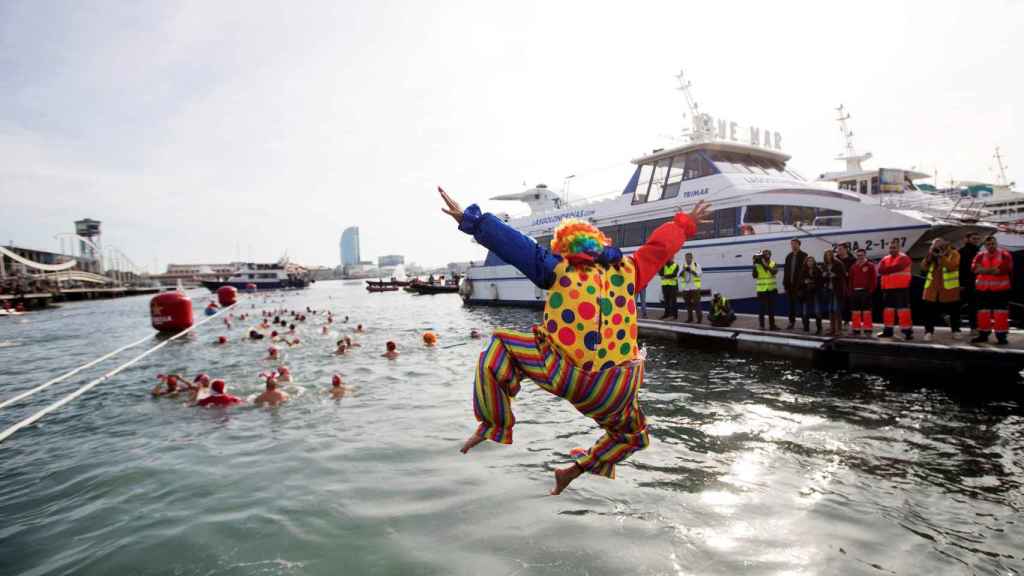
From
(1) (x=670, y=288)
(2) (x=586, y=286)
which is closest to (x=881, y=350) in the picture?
(1) (x=670, y=288)

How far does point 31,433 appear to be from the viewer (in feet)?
26.8

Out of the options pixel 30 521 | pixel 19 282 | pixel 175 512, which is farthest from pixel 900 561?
pixel 19 282

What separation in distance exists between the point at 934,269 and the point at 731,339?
14.7 ft

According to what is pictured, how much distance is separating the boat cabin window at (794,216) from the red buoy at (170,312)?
23.2m

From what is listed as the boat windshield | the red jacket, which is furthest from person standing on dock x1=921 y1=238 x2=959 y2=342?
the boat windshield

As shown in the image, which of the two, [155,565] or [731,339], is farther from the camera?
[731,339]

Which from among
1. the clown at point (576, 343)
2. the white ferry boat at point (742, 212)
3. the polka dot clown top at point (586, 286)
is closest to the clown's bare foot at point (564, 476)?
the clown at point (576, 343)

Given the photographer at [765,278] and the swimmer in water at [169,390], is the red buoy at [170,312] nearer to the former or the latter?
the swimmer in water at [169,390]

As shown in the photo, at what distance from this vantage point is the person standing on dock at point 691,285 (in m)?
15.2

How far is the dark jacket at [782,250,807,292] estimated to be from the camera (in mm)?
11738

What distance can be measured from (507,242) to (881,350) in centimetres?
1029

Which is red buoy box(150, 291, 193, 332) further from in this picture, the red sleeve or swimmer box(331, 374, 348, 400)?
the red sleeve

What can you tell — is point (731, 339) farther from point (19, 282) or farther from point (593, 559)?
point (19, 282)

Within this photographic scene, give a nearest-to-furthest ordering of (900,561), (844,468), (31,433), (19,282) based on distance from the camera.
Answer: (900,561) → (844,468) → (31,433) → (19,282)
